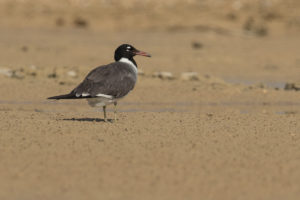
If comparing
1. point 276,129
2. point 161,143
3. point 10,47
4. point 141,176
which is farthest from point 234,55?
point 141,176

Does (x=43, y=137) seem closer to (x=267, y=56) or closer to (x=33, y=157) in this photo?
(x=33, y=157)

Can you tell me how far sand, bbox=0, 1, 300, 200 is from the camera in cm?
681

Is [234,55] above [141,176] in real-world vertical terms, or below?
above

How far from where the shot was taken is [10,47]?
2217 centimetres

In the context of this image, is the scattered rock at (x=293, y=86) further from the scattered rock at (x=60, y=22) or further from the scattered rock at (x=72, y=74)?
the scattered rock at (x=60, y=22)

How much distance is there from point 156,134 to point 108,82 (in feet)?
4.05

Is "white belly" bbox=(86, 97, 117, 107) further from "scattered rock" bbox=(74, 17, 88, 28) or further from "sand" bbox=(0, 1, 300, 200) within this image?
"scattered rock" bbox=(74, 17, 88, 28)

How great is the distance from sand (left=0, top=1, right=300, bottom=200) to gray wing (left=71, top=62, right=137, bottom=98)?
44cm

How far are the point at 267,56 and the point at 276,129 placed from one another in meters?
13.3

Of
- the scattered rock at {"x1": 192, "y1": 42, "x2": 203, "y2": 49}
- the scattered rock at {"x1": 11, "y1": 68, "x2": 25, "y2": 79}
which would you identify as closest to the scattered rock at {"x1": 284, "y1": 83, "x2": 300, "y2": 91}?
the scattered rock at {"x1": 11, "y1": 68, "x2": 25, "y2": 79}

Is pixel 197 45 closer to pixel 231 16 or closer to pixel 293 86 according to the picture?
pixel 231 16

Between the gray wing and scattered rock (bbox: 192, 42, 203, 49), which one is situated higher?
scattered rock (bbox: 192, 42, 203, 49)

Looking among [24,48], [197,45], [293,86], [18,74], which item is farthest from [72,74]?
[197,45]

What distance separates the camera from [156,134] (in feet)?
30.5
